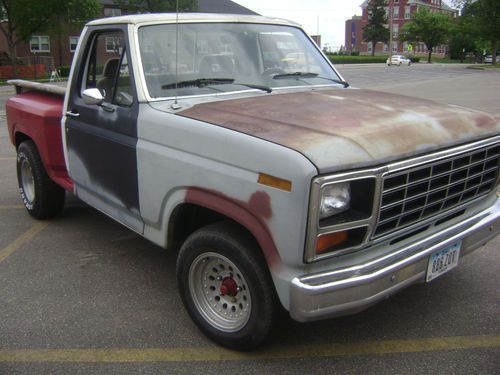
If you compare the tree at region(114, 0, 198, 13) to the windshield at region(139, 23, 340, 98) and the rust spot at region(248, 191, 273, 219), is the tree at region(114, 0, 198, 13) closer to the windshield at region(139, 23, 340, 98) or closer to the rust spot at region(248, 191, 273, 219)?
the windshield at region(139, 23, 340, 98)

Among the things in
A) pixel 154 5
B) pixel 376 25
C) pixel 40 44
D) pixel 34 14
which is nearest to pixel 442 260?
pixel 34 14

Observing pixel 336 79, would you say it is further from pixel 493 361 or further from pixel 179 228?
pixel 493 361

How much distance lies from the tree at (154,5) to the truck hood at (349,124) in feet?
138

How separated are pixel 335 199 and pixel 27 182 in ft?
13.4

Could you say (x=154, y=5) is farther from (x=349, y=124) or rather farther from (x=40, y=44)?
(x=349, y=124)

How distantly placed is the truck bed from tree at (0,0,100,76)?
31383 millimetres

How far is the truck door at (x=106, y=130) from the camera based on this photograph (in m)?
3.58

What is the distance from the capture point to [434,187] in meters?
2.92

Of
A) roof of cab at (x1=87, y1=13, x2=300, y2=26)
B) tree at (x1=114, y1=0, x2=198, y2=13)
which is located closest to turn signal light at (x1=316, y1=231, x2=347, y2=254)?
roof of cab at (x1=87, y1=13, x2=300, y2=26)

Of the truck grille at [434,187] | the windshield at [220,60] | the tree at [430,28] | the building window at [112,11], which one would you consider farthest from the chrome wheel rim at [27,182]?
the tree at [430,28]

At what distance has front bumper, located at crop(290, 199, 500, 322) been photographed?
2.51 metres

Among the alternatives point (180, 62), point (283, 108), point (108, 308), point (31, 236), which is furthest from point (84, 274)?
point (283, 108)

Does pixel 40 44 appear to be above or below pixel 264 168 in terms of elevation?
below

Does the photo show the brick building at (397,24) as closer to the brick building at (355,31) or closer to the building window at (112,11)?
the brick building at (355,31)
